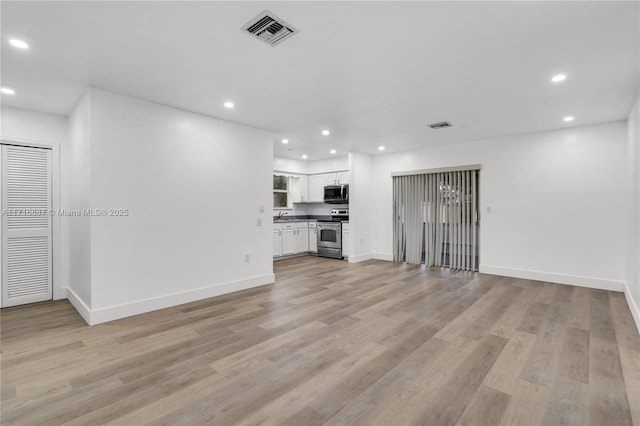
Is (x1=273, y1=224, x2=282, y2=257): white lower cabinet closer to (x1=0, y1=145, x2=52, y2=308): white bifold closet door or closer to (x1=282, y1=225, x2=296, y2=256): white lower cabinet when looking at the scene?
(x1=282, y1=225, x2=296, y2=256): white lower cabinet

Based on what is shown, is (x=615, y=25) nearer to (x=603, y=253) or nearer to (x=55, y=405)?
(x=603, y=253)

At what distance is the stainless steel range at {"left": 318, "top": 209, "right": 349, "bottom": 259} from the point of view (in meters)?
7.41

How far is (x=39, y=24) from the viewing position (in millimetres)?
2195

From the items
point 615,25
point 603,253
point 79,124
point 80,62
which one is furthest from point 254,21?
point 603,253

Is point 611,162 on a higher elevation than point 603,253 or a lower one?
higher

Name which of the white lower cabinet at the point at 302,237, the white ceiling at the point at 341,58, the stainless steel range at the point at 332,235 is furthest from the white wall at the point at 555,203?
the white lower cabinet at the point at 302,237

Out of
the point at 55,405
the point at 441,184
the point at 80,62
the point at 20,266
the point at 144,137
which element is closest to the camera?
the point at 55,405

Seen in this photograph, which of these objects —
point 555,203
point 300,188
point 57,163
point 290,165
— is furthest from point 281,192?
point 555,203

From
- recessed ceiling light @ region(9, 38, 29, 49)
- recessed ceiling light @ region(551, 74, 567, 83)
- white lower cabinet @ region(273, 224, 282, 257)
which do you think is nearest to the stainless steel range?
white lower cabinet @ region(273, 224, 282, 257)

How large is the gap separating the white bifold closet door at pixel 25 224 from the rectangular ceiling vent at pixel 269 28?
3875 mm

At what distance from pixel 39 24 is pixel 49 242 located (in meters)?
3.22

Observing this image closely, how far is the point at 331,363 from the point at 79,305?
3.28 metres

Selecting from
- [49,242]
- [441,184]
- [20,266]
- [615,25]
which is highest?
[615,25]

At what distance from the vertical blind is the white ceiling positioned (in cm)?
198
